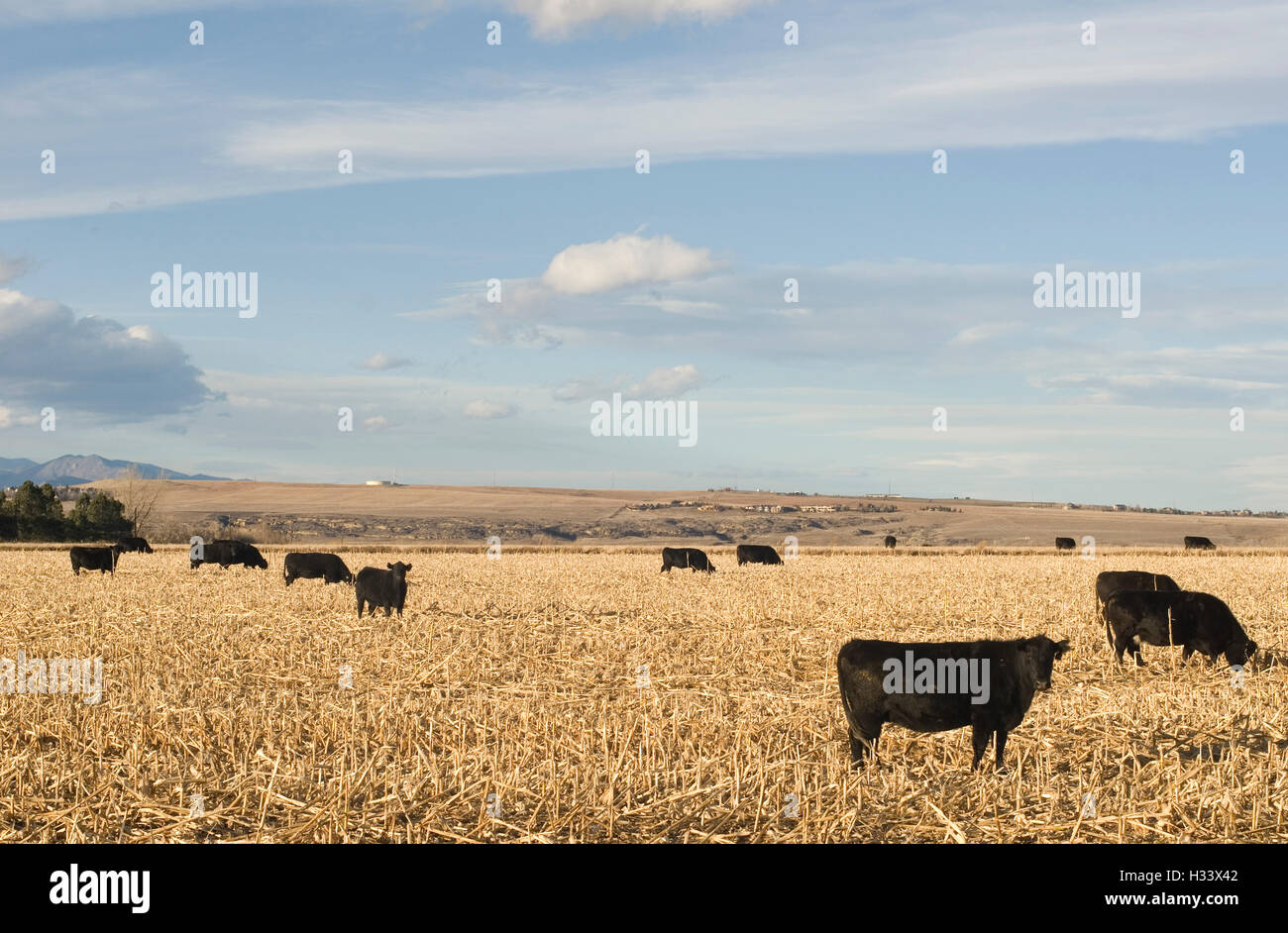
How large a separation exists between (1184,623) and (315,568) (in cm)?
2131

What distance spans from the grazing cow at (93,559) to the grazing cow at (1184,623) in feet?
94.2

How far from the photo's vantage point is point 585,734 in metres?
10.7

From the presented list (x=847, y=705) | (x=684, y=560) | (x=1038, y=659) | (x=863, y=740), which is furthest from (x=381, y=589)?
(x=684, y=560)

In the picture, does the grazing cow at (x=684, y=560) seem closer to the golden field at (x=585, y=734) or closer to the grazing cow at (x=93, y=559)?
the golden field at (x=585, y=734)

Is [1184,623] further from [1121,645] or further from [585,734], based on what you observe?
[585,734]

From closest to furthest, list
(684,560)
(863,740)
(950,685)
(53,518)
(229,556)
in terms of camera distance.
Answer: (950,685) → (863,740) → (229,556) → (684,560) → (53,518)

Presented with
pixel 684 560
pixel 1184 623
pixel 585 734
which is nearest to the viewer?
pixel 585 734

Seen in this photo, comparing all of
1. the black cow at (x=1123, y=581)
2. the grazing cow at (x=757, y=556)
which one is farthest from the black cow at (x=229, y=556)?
the black cow at (x=1123, y=581)

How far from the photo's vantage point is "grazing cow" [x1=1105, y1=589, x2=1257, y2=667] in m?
16.1

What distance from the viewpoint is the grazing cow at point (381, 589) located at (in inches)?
838

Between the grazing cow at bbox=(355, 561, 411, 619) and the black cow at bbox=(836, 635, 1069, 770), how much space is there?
13068mm

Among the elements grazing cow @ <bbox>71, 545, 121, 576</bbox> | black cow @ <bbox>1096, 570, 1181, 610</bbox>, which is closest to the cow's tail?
black cow @ <bbox>1096, 570, 1181, 610</bbox>

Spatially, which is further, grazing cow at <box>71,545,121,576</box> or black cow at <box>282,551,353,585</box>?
grazing cow at <box>71,545,121,576</box>

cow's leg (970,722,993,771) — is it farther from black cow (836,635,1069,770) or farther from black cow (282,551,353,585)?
black cow (282,551,353,585)
